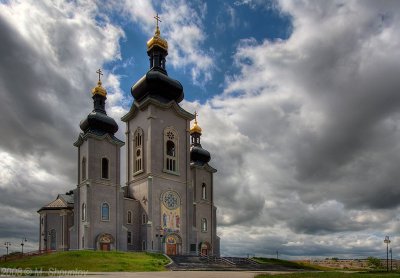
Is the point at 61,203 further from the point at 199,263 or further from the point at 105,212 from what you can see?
the point at 199,263

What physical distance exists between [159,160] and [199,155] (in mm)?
12677

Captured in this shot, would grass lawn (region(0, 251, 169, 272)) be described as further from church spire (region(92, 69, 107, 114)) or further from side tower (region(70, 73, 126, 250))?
church spire (region(92, 69, 107, 114))

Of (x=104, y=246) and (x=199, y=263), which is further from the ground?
(x=104, y=246)

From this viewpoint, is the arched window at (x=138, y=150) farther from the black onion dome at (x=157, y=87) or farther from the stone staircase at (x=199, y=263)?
the stone staircase at (x=199, y=263)

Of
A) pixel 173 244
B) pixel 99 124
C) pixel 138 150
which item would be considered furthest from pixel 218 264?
pixel 99 124

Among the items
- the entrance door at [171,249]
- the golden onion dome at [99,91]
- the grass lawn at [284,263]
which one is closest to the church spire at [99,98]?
the golden onion dome at [99,91]

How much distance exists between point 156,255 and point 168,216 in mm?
9587

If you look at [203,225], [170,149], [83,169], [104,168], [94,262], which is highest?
[170,149]

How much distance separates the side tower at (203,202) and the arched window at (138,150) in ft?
34.2

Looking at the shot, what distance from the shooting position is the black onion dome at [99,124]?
2239 inches

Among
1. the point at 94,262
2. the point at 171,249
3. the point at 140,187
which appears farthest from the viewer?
the point at 140,187

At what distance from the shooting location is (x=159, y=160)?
190 feet

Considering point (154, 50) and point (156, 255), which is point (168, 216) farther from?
point (154, 50)

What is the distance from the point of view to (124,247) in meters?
53.4
